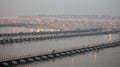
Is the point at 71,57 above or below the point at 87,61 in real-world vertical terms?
above

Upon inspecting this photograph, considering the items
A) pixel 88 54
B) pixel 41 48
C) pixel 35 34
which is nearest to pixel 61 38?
pixel 35 34

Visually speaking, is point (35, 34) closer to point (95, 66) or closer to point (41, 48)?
point (41, 48)

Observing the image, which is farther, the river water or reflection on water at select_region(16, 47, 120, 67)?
the river water

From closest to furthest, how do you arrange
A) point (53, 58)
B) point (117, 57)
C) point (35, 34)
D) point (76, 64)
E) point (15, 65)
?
point (15, 65), point (76, 64), point (53, 58), point (117, 57), point (35, 34)

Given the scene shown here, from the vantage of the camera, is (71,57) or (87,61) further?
(71,57)

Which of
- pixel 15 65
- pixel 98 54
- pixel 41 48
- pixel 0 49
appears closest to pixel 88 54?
pixel 98 54

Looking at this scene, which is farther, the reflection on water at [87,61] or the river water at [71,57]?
the river water at [71,57]

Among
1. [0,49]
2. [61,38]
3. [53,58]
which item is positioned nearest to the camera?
[53,58]

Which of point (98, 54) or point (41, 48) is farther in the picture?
point (41, 48)

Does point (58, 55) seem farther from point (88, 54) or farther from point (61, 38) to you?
point (61, 38)
